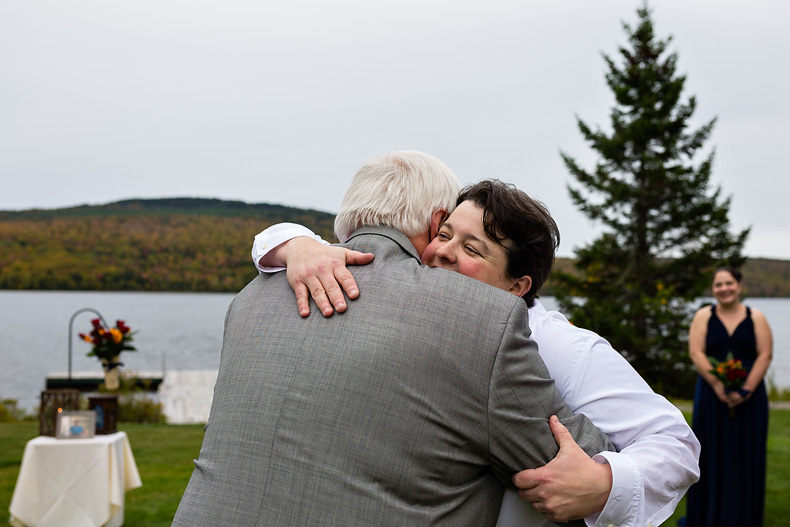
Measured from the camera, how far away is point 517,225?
191cm

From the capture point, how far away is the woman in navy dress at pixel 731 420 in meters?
6.02

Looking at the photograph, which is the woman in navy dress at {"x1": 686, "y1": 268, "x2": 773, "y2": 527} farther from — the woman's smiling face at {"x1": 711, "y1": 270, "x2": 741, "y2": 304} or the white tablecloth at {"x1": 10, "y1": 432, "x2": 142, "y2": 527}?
the white tablecloth at {"x1": 10, "y1": 432, "x2": 142, "y2": 527}

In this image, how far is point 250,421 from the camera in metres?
1.46

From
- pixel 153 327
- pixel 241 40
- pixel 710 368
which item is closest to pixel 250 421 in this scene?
pixel 710 368

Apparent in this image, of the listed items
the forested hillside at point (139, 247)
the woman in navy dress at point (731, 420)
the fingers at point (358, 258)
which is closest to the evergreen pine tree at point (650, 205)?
the forested hillside at point (139, 247)

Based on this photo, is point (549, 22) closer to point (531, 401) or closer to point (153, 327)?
point (531, 401)

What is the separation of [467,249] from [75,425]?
16.8 feet

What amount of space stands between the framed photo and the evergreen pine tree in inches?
681

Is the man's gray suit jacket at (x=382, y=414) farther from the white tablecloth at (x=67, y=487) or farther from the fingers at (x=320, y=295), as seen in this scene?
the white tablecloth at (x=67, y=487)

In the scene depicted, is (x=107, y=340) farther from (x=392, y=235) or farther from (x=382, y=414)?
(x=382, y=414)

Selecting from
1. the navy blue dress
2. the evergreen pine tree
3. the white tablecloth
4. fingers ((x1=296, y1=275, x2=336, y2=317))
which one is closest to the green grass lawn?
the navy blue dress

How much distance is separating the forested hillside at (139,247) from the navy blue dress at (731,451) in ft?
85.5

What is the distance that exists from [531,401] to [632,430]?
1.30ft

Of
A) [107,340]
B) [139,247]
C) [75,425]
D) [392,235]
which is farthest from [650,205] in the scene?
[139,247]
